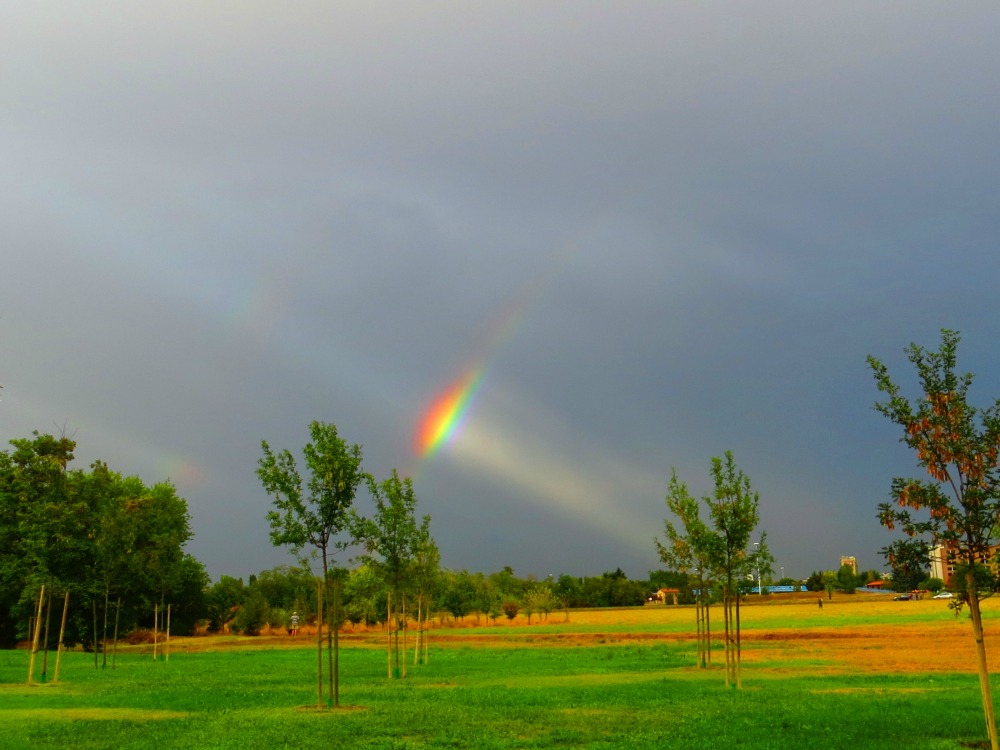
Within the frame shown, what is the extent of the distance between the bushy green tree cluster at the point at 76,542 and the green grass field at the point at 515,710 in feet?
21.2

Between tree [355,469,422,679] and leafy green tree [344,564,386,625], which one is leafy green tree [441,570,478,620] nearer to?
leafy green tree [344,564,386,625]

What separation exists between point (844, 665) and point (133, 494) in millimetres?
81579

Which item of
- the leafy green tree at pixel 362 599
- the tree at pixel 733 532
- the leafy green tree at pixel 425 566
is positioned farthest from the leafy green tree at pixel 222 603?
the tree at pixel 733 532

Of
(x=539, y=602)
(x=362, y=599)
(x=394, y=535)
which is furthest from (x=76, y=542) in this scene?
(x=539, y=602)

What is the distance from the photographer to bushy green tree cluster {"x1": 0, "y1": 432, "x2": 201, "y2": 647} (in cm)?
4650

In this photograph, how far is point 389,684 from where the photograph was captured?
42094 millimetres

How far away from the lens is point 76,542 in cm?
Result: 4722

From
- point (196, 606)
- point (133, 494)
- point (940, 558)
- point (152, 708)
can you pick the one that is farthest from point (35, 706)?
point (196, 606)

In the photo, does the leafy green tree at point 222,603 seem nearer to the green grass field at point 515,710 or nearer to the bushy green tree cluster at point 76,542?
the bushy green tree cluster at point 76,542

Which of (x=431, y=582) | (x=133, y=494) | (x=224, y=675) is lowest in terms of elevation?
(x=224, y=675)

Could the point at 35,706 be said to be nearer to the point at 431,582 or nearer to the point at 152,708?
the point at 152,708

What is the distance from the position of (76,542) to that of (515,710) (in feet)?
96.5

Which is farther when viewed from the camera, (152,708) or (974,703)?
(152,708)

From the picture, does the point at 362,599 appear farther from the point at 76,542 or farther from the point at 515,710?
the point at 515,710
